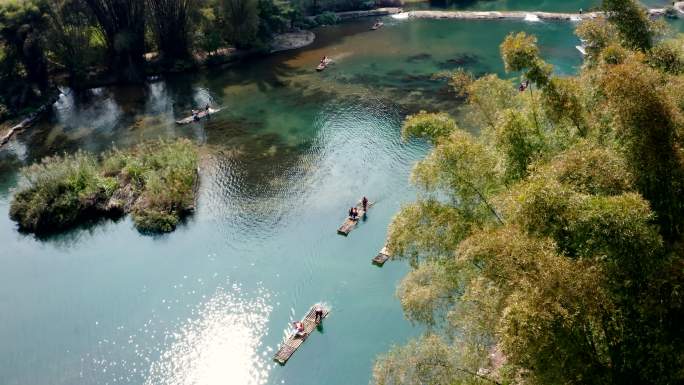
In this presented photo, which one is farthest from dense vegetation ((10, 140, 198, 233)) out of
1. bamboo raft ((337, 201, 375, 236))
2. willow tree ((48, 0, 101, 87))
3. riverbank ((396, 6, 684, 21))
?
→ riverbank ((396, 6, 684, 21))

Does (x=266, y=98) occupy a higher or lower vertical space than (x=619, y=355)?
lower

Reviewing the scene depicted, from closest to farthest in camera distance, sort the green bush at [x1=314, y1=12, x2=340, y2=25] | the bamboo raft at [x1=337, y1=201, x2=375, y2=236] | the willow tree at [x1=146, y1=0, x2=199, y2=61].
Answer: the bamboo raft at [x1=337, y1=201, x2=375, y2=236], the willow tree at [x1=146, y1=0, x2=199, y2=61], the green bush at [x1=314, y1=12, x2=340, y2=25]

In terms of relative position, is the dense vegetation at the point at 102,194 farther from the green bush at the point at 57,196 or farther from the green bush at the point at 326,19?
the green bush at the point at 326,19

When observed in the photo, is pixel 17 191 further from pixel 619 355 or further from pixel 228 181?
pixel 619 355

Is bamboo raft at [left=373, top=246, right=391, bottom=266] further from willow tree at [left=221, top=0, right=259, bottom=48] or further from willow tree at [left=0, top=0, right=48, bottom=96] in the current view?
willow tree at [left=0, top=0, right=48, bottom=96]

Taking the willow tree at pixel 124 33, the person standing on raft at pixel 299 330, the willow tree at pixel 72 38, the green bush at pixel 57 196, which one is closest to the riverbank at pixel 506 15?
the willow tree at pixel 124 33

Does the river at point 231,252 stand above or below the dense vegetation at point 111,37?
below

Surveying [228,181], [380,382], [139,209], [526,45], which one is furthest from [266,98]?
[380,382]
